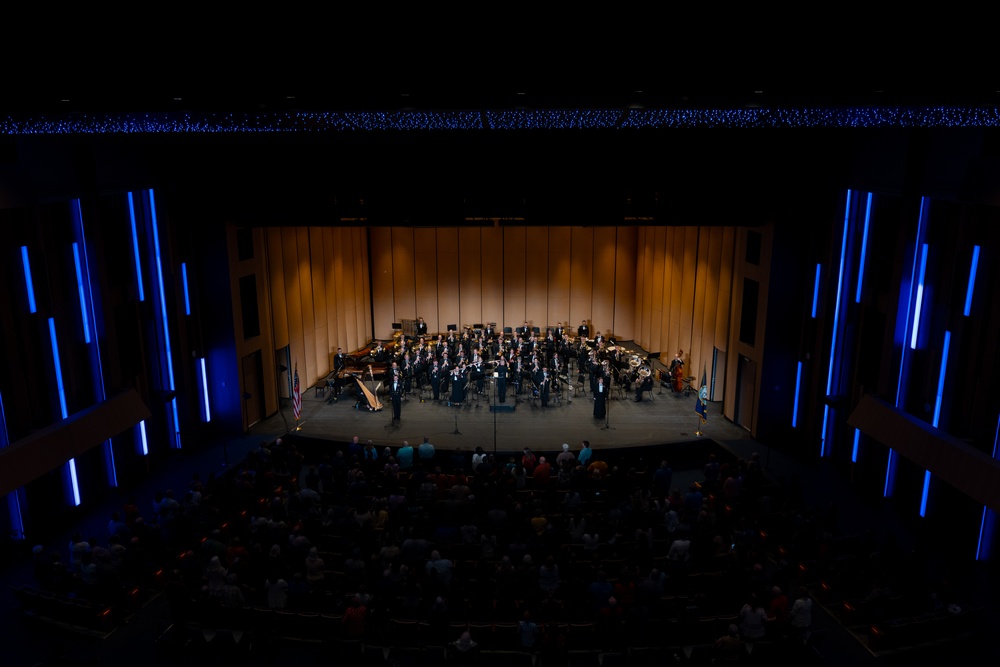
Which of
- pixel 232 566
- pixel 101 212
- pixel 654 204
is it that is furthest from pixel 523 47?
pixel 101 212

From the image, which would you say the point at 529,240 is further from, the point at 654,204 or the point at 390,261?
the point at 654,204

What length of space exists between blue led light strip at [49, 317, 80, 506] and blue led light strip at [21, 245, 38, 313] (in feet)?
1.51

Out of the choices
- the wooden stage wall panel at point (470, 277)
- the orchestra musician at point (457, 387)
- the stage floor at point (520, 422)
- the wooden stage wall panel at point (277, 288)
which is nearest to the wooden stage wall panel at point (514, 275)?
the wooden stage wall panel at point (470, 277)

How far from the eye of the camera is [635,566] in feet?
34.4

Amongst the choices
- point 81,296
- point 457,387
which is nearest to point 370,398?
point 457,387

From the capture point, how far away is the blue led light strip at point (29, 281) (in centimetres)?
1223

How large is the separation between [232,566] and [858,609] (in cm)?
889

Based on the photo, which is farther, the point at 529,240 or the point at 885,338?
the point at 529,240

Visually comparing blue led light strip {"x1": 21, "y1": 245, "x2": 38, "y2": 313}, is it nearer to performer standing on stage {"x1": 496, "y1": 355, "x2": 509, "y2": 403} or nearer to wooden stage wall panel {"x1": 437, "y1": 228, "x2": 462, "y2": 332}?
performer standing on stage {"x1": 496, "y1": 355, "x2": 509, "y2": 403}

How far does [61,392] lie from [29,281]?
2071mm

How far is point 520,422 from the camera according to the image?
17.9 metres

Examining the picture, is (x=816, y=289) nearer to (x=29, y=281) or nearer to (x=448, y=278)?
(x=448, y=278)

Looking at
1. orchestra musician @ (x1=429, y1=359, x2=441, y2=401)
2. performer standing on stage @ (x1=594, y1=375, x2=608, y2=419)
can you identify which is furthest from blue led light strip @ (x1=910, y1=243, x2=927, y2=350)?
orchestra musician @ (x1=429, y1=359, x2=441, y2=401)

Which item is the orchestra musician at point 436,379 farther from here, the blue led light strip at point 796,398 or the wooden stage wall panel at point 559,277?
the blue led light strip at point 796,398
